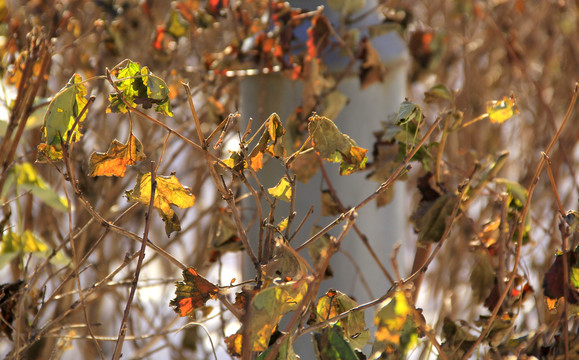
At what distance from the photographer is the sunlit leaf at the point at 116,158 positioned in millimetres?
662

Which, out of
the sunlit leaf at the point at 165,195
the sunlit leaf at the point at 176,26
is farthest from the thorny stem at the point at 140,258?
the sunlit leaf at the point at 176,26

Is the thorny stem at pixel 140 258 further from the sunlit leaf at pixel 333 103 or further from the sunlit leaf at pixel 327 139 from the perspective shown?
the sunlit leaf at pixel 333 103

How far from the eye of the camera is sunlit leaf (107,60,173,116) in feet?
2.01

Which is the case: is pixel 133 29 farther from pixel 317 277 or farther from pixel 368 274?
pixel 317 277

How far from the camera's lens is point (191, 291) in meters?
0.64

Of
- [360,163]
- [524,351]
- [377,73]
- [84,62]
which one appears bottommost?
[524,351]

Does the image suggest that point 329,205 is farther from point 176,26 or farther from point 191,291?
point 176,26

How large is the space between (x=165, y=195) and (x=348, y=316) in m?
0.23

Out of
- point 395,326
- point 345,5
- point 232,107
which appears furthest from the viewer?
point 232,107

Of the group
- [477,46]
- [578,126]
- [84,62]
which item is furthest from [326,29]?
[477,46]

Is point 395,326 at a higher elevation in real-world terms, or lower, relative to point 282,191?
lower

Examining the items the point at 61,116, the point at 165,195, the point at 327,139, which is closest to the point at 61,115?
the point at 61,116

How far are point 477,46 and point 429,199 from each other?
4.46 feet

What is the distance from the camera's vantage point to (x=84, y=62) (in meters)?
1.42
